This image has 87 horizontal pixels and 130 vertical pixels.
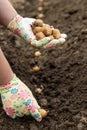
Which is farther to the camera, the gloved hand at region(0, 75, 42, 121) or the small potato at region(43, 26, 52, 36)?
the small potato at region(43, 26, 52, 36)

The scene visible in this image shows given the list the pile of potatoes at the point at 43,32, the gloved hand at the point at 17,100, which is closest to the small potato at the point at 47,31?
the pile of potatoes at the point at 43,32

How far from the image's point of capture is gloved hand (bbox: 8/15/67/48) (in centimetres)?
236

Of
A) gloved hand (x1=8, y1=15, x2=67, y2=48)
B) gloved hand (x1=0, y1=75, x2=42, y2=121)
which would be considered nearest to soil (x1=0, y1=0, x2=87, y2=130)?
gloved hand (x1=0, y1=75, x2=42, y2=121)

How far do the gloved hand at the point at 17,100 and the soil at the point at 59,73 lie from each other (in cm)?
8

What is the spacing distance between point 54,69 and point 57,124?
0.68 metres

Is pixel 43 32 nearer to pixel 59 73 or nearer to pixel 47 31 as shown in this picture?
pixel 47 31

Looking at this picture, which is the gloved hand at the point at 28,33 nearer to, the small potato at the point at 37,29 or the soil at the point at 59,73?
the small potato at the point at 37,29

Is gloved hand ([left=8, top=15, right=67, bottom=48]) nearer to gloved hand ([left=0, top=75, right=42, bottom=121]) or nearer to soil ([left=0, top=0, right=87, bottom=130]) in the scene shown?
gloved hand ([left=0, top=75, right=42, bottom=121])

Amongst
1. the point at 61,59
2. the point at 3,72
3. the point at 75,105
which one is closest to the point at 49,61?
the point at 61,59

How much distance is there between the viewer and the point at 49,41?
7.77 ft

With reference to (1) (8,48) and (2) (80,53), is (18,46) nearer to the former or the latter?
(1) (8,48)

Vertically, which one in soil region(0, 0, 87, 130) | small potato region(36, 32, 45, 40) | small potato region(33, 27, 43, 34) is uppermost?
small potato region(33, 27, 43, 34)

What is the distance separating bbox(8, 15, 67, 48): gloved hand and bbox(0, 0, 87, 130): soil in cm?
40

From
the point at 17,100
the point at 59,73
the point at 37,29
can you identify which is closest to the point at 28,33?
the point at 37,29
